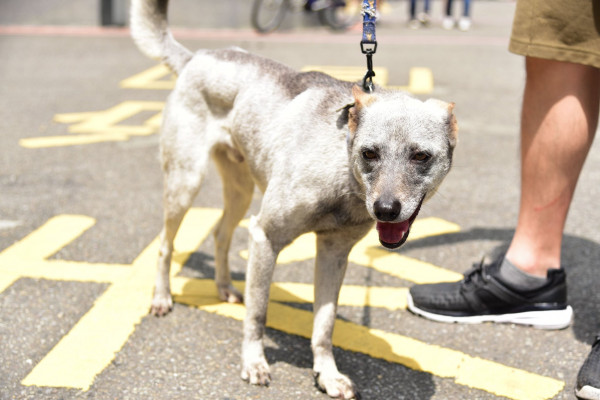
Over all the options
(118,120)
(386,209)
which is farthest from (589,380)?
(118,120)

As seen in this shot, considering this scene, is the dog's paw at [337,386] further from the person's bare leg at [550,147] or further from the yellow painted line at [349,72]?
the yellow painted line at [349,72]

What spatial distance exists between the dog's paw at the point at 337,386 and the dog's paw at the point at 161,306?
3.16 feet

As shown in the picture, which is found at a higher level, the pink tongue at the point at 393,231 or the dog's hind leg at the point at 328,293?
the pink tongue at the point at 393,231

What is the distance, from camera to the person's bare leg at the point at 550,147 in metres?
3.21

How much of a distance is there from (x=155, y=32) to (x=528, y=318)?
2.37 m

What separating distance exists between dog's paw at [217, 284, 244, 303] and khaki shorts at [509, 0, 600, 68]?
1.83 m

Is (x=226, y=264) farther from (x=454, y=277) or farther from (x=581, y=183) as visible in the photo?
(x=581, y=183)

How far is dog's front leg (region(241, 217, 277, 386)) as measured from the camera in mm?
2928

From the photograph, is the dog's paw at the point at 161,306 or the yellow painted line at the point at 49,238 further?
the yellow painted line at the point at 49,238

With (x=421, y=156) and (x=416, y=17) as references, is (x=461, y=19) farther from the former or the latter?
(x=421, y=156)

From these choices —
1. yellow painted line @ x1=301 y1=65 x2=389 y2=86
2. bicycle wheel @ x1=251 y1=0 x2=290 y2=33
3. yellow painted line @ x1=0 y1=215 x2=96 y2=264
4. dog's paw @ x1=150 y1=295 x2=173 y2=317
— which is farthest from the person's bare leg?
bicycle wheel @ x1=251 y1=0 x2=290 y2=33

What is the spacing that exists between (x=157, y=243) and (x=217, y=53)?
4.74ft

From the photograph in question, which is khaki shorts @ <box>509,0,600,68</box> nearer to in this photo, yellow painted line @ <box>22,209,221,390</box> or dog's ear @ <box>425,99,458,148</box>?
dog's ear @ <box>425,99,458,148</box>

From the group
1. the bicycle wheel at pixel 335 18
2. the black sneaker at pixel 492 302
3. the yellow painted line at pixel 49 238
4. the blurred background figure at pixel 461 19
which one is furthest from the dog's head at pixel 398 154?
the blurred background figure at pixel 461 19
